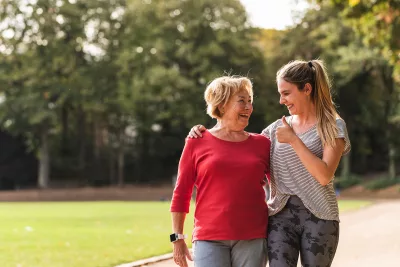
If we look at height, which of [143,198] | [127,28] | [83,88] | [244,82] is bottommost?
[143,198]

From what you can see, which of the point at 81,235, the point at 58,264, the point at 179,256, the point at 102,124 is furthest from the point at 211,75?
the point at 179,256

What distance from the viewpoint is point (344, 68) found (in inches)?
1551

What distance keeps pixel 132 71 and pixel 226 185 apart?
138 feet

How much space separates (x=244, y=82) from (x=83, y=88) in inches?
1627

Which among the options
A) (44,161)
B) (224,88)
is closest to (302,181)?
(224,88)

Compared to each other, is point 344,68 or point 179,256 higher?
point 344,68

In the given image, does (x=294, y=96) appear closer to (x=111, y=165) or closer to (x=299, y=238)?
(x=299, y=238)

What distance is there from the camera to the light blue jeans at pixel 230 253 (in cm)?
431

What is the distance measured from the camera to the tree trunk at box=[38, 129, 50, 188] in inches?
1762

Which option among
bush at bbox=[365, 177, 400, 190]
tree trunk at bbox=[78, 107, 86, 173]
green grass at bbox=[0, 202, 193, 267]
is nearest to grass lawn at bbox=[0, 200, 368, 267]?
green grass at bbox=[0, 202, 193, 267]

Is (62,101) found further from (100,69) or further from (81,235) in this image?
(81,235)

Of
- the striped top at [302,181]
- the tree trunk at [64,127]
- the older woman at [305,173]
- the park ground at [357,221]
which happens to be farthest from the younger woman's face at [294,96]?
the tree trunk at [64,127]

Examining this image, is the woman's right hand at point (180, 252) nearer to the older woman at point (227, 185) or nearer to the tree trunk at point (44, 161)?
A: the older woman at point (227, 185)

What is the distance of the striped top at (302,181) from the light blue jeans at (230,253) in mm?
265
